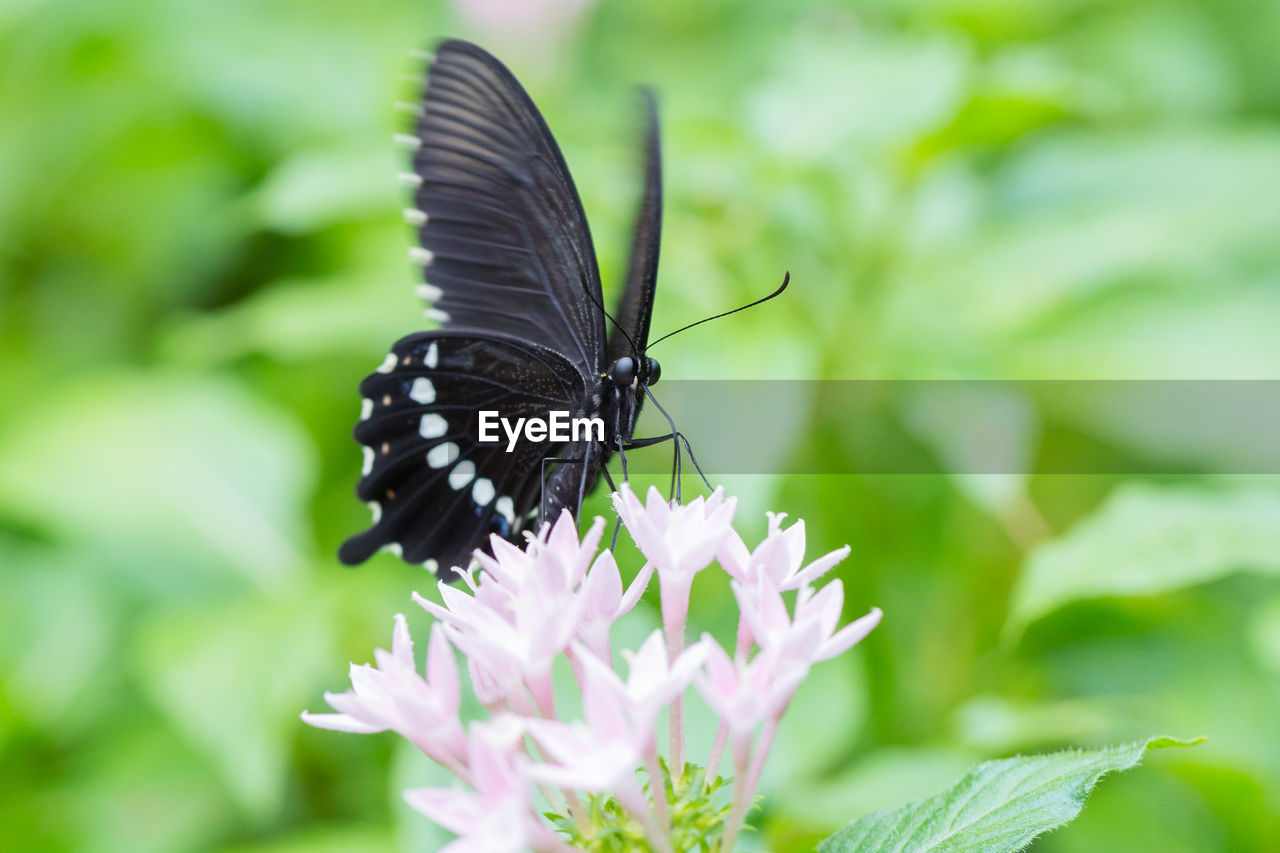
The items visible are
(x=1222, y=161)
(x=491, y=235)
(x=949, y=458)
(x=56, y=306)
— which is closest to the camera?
(x=491, y=235)

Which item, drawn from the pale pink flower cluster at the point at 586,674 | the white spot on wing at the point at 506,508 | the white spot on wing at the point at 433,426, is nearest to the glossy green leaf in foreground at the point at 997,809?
the pale pink flower cluster at the point at 586,674

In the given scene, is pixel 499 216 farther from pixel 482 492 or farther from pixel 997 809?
pixel 997 809

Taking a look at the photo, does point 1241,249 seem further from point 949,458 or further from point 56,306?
point 56,306

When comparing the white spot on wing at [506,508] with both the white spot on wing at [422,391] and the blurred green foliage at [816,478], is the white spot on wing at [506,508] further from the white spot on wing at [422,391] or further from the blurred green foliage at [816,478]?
the blurred green foliage at [816,478]

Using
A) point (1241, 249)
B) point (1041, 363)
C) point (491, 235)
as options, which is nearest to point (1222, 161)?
point (1241, 249)

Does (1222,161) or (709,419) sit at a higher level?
(1222,161)

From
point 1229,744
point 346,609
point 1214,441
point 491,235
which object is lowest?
point 1229,744

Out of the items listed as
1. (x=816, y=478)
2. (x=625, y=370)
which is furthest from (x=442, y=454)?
(x=816, y=478)
